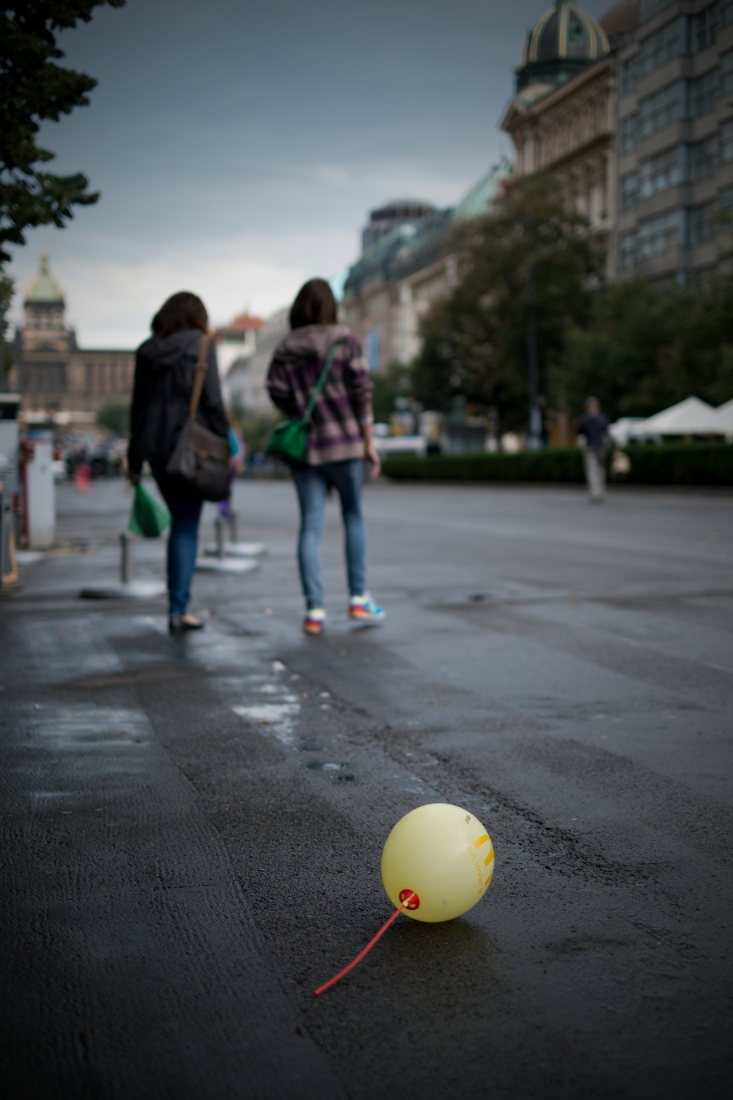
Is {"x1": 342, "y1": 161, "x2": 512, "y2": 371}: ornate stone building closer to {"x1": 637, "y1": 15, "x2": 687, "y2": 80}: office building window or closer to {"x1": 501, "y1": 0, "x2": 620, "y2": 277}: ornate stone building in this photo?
{"x1": 501, "y1": 0, "x2": 620, "y2": 277}: ornate stone building

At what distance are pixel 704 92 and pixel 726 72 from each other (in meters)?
2.15

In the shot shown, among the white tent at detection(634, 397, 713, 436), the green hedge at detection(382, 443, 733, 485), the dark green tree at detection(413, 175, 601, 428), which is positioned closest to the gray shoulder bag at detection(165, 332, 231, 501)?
the green hedge at detection(382, 443, 733, 485)

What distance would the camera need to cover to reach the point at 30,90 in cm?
853

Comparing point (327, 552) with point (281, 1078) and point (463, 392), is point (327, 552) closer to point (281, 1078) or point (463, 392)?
point (281, 1078)

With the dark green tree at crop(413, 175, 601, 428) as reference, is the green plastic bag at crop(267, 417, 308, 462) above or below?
below

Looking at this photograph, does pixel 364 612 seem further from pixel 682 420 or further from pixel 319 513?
pixel 682 420

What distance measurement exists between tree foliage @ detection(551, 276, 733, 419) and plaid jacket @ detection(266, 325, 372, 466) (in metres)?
30.8

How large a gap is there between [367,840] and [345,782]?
600mm

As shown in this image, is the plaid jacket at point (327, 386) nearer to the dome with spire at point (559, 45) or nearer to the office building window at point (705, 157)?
the office building window at point (705, 157)

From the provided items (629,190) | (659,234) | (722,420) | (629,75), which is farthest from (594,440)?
(629,75)

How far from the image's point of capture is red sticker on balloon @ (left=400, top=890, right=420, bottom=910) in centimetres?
265

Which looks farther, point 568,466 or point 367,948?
point 568,466

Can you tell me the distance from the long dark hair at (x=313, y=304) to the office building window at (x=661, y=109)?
5312cm

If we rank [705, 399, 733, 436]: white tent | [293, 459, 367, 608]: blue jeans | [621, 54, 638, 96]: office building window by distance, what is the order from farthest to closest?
[621, 54, 638, 96]: office building window, [705, 399, 733, 436]: white tent, [293, 459, 367, 608]: blue jeans
